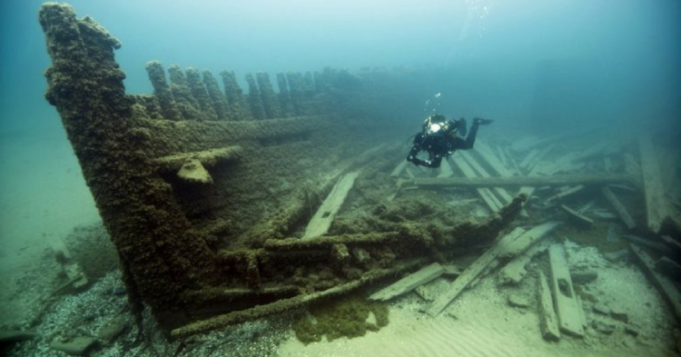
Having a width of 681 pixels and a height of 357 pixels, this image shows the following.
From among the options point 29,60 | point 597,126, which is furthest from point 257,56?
point 597,126

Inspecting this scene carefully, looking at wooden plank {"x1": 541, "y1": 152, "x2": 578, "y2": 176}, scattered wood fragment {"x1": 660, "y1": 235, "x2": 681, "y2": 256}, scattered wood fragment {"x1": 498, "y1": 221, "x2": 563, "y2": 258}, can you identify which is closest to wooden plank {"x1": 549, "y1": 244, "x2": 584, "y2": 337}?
scattered wood fragment {"x1": 498, "y1": 221, "x2": 563, "y2": 258}

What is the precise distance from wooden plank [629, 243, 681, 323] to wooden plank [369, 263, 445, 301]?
3.62 metres

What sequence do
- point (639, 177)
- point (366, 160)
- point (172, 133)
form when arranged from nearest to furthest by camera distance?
point (172, 133), point (639, 177), point (366, 160)

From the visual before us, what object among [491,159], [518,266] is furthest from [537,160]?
[518,266]

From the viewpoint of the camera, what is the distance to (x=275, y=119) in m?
7.89

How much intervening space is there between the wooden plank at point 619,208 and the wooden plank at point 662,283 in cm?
88

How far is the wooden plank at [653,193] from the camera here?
6930 mm

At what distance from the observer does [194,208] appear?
464 centimetres

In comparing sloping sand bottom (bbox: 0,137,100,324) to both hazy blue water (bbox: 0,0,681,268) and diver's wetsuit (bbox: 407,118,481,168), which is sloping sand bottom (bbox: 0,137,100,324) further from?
diver's wetsuit (bbox: 407,118,481,168)

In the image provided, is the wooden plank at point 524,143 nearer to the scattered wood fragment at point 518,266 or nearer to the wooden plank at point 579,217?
the wooden plank at point 579,217

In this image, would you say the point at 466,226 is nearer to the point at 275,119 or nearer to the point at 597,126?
the point at 275,119

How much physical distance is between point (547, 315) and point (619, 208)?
524 cm

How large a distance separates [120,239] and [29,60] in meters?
163

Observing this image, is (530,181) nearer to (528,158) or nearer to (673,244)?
(673,244)
